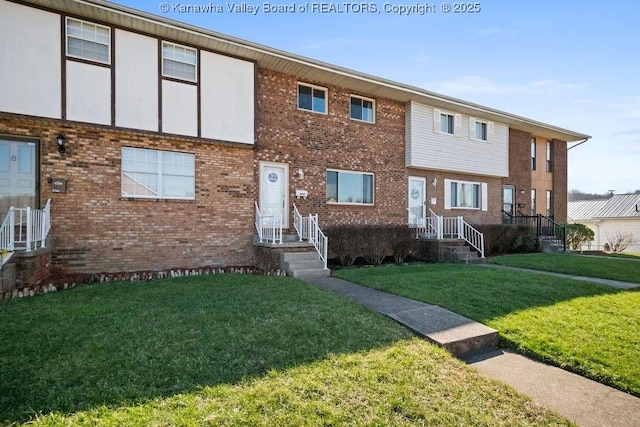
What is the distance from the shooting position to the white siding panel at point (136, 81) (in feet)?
28.0

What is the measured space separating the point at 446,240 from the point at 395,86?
226 inches

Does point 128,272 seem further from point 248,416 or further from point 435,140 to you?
point 435,140

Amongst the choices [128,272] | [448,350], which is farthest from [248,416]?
[128,272]

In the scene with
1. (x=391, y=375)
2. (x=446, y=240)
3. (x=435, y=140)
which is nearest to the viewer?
(x=391, y=375)

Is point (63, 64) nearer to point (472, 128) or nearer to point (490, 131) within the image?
point (472, 128)

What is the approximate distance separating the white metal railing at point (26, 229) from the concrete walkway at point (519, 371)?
21.3 ft

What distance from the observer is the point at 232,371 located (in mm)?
3340

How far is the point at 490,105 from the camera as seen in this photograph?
15320 millimetres

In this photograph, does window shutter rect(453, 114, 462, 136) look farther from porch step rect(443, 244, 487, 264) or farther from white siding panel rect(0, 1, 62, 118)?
white siding panel rect(0, 1, 62, 118)

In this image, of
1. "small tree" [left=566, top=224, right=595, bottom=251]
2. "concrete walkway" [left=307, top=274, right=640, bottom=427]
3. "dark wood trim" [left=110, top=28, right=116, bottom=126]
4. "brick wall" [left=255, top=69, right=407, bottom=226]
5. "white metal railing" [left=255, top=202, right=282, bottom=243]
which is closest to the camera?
"concrete walkway" [left=307, top=274, right=640, bottom=427]

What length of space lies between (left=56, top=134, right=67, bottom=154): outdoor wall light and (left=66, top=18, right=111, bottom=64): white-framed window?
1.90 m

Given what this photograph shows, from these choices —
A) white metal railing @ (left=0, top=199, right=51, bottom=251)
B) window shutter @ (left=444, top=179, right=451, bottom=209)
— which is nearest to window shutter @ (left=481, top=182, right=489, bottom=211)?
window shutter @ (left=444, top=179, right=451, bottom=209)

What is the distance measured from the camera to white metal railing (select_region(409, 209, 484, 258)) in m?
12.4

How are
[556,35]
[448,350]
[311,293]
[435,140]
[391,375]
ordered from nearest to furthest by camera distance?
[391,375] → [448,350] → [311,293] → [556,35] → [435,140]
